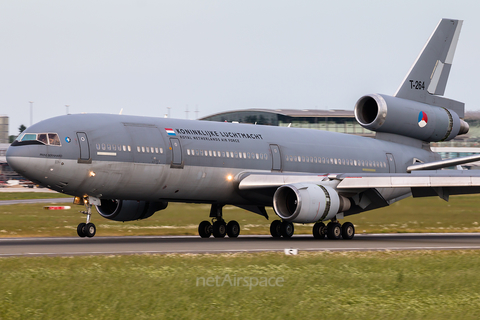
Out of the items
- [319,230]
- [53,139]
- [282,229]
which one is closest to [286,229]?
[282,229]

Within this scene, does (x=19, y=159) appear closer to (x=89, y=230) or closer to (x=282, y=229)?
(x=89, y=230)

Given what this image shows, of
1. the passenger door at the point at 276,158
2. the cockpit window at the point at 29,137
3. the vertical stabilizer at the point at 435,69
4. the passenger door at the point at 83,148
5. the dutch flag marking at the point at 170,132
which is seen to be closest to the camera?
the cockpit window at the point at 29,137

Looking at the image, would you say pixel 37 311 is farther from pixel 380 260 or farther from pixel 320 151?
pixel 320 151

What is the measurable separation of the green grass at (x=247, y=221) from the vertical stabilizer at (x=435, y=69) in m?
5.24

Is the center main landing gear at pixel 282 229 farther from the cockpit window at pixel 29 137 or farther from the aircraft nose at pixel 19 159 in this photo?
the aircraft nose at pixel 19 159

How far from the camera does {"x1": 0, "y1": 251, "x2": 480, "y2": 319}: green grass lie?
33.7 ft

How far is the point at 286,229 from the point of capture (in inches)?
1072

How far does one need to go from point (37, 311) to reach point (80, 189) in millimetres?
12070

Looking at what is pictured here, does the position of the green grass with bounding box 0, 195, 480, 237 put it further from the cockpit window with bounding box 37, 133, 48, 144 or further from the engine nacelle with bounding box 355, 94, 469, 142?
the cockpit window with bounding box 37, 133, 48, 144

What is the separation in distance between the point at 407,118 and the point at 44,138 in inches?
723

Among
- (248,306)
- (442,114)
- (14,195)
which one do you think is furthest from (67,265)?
(14,195)

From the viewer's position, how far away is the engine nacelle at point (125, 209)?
86.1 ft

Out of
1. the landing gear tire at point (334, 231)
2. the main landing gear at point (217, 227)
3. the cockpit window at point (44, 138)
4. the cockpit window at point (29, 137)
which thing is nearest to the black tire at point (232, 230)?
the main landing gear at point (217, 227)

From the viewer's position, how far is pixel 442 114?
33.5 m
